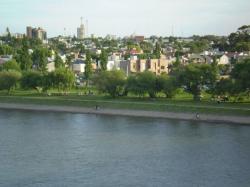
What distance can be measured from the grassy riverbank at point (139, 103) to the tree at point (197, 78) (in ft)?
1.97

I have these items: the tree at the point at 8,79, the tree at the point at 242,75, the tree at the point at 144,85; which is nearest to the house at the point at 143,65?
the tree at the point at 8,79

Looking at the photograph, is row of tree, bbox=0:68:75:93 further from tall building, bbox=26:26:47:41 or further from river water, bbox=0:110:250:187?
tall building, bbox=26:26:47:41

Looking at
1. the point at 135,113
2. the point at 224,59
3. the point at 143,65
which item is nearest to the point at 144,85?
the point at 135,113

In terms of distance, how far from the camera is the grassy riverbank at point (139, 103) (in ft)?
81.8

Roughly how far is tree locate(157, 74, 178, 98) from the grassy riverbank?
16.7 inches

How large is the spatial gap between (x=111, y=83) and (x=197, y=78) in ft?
15.7

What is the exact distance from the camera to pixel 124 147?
1848 cm

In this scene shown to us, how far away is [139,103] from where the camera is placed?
27.5 metres

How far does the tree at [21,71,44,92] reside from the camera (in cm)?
3291

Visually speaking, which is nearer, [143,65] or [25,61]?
[25,61]

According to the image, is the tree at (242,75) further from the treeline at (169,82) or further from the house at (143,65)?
the house at (143,65)

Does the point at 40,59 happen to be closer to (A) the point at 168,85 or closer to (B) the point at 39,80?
(B) the point at 39,80

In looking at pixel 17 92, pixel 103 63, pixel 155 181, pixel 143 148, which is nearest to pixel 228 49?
pixel 103 63

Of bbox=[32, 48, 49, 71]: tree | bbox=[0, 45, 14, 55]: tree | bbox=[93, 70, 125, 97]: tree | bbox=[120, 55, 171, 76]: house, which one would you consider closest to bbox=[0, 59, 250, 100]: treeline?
bbox=[93, 70, 125, 97]: tree
